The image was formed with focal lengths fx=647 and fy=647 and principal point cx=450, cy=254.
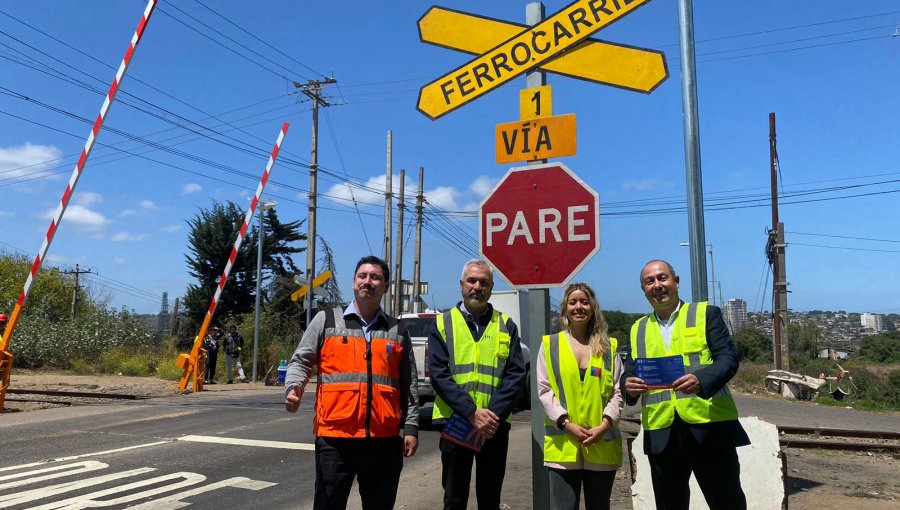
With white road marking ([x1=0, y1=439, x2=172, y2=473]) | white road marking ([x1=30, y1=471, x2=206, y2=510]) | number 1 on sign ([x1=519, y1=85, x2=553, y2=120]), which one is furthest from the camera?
white road marking ([x1=0, y1=439, x2=172, y2=473])

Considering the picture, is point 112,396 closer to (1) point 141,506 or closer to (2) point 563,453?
(1) point 141,506

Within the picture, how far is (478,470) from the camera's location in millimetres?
3641

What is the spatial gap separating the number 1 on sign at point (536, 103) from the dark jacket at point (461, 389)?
115 cm

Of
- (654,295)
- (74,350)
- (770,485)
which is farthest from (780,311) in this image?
Result: (74,350)

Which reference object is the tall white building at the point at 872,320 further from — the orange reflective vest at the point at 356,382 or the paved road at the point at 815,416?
the orange reflective vest at the point at 356,382

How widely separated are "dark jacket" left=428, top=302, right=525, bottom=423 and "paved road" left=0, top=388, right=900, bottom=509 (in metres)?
2.55

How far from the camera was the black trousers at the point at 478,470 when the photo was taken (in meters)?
3.57

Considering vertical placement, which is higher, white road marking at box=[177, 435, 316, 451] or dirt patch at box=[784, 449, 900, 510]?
white road marking at box=[177, 435, 316, 451]

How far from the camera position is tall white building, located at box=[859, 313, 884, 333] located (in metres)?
84.1

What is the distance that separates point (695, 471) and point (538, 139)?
1.99m

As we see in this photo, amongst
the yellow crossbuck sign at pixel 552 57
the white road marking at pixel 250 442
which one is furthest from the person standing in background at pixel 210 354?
the yellow crossbuck sign at pixel 552 57

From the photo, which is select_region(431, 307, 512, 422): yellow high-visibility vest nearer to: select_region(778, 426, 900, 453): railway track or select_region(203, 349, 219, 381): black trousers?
select_region(778, 426, 900, 453): railway track

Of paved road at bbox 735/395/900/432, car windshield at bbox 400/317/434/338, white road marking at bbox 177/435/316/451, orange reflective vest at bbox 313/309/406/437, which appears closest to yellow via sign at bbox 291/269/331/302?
car windshield at bbox 400/317/434/338

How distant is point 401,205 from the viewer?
3244cm
